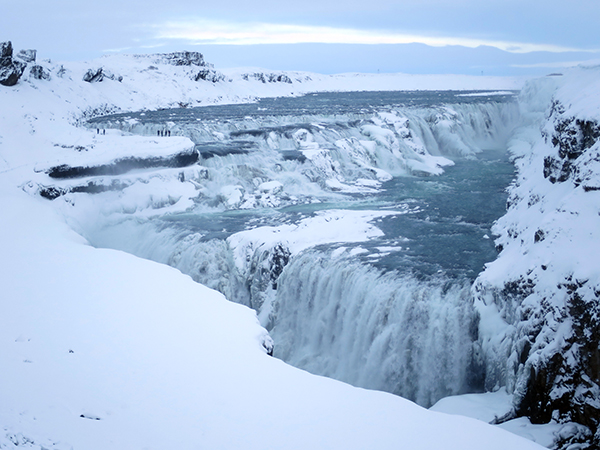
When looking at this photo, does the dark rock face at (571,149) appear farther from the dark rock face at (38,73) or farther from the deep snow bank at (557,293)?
the dark rock face at (38,73)

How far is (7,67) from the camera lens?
31.2 m

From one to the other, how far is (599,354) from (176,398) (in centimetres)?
618

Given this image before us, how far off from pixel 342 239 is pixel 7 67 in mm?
25357

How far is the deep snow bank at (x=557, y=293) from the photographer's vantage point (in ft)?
27.2

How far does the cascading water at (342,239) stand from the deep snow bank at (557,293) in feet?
3.70

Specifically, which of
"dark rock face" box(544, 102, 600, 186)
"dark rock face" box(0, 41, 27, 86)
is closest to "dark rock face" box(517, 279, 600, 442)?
"dark rock face" box(544, 102, 600, 186)

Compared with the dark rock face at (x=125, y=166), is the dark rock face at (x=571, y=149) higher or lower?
higher

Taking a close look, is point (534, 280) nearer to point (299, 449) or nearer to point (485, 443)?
point (485, 443)

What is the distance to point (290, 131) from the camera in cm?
3028

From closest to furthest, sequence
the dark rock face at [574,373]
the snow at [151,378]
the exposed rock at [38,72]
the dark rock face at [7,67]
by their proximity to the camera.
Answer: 1. the snow at [151,378]
2. the dark rock face at [574,373]
3. the dark rock face at [7,67]
4. the exposed rock at [38,72]

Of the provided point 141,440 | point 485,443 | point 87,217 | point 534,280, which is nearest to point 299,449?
point 141,440

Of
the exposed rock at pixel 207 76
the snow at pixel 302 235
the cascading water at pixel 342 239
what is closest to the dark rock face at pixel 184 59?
the exposed rock at pixel 207 76

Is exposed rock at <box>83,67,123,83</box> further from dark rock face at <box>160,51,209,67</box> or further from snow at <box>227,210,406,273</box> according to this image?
snow at <box>227,210,406,273</box>

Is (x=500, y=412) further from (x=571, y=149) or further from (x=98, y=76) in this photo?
(x=98, y=76)
